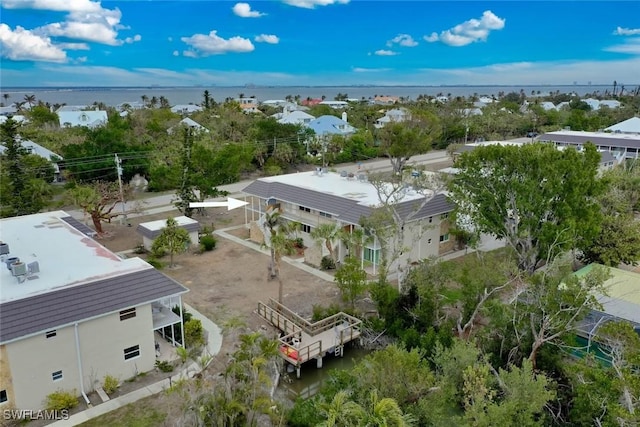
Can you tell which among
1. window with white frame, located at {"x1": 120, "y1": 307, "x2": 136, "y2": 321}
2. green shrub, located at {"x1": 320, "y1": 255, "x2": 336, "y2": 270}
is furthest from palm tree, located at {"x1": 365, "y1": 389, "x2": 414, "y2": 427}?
green shrub, located at {"x1": 320, "y1": 255, "x2": 336, "y2": 270}

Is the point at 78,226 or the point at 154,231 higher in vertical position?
the point at 78,226

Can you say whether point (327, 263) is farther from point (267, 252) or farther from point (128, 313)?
point (128, 313)

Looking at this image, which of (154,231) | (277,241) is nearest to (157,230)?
(154,231)

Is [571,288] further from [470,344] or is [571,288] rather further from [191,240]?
[191,240]

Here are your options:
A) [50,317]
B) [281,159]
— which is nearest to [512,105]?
[281,159]

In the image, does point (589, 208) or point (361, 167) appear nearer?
point (589, 208)

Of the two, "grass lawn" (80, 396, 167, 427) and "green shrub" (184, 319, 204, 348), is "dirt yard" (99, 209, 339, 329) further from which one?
"grass lawn" (80, 396, 167, 427)
